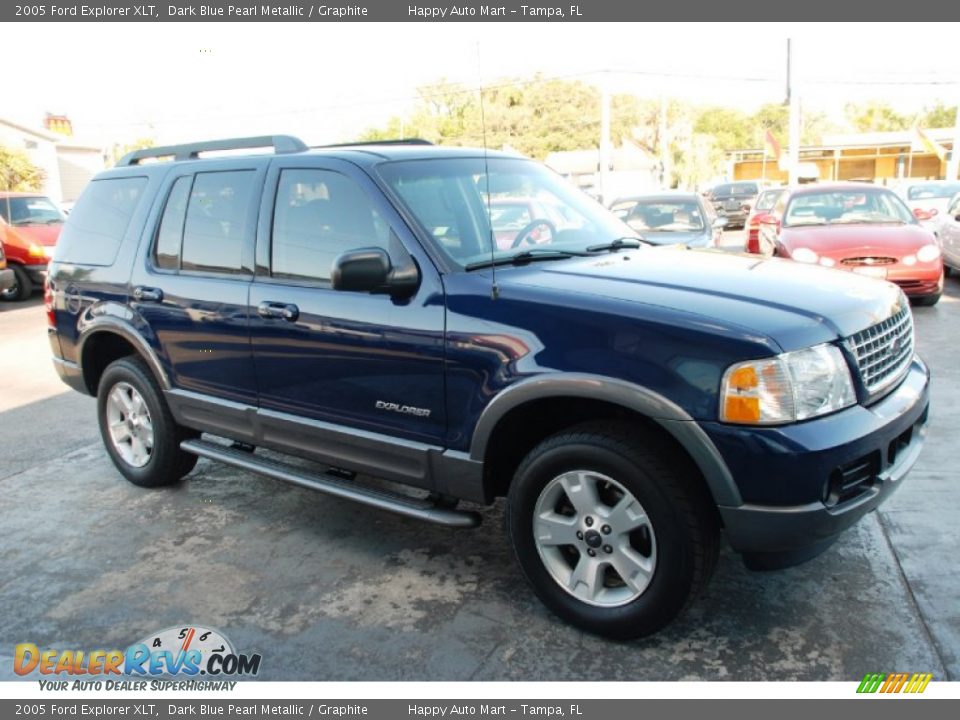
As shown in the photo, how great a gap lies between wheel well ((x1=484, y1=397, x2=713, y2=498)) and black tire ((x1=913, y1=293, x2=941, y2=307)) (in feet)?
25.6

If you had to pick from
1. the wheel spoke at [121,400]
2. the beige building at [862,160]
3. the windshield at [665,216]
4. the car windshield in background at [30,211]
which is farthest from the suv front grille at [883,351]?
the beige building at [862,160]

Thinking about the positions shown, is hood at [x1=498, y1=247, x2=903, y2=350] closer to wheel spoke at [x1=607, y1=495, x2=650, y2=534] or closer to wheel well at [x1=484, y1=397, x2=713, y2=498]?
wheel well at [x1=484, y1=397, x2=713, y2=498]

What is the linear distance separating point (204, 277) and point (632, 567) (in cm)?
270

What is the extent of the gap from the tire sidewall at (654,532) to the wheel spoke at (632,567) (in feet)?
0.13

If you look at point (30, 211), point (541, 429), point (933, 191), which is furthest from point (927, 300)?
point (30, 211)

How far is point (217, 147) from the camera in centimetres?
467

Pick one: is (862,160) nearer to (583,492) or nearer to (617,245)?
(617,245)

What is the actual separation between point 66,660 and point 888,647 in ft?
10.3

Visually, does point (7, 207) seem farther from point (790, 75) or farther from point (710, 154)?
point (710, 154)

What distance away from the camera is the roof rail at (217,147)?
14.1 feet

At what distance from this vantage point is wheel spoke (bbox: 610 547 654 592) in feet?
10.0

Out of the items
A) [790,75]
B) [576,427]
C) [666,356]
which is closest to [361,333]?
[576,427]

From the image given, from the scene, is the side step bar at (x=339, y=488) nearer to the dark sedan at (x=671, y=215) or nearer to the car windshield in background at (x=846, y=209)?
the dark sedan at (x=671, y=215)

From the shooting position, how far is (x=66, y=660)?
3234mm
